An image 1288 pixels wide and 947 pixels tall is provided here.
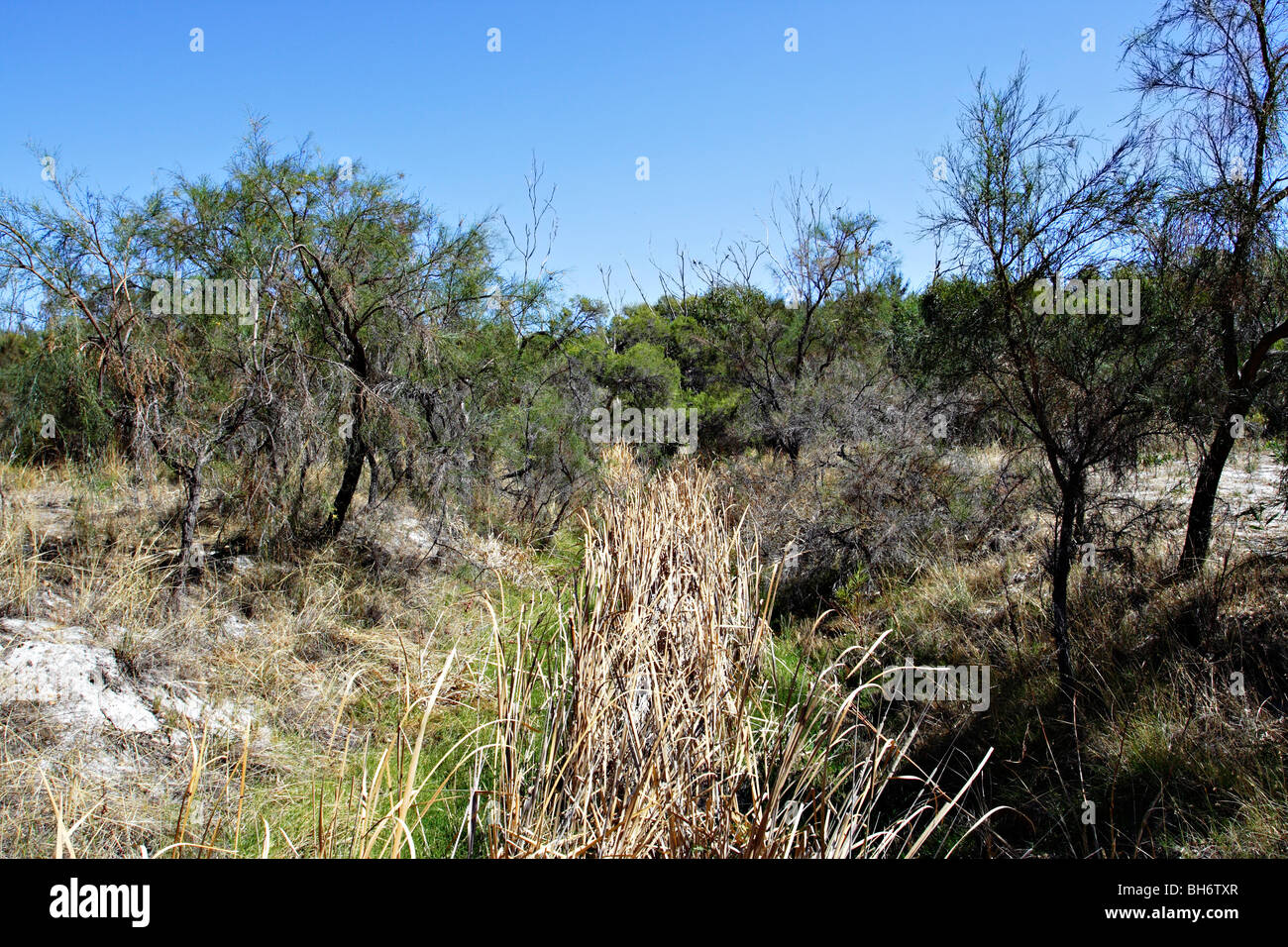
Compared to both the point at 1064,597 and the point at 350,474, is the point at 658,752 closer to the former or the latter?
the point at 1064,597

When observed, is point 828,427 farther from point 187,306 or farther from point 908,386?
point 187,306

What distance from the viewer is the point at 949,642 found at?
20.2ft

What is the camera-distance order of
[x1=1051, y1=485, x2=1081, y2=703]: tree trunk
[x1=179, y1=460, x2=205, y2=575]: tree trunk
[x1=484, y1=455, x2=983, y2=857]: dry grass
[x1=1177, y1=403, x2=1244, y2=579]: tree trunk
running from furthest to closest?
[x1=179, y1=460, x2=205, y2=575]: tree trunk
[x1=1177, y1=403, x2=1244, y2=579]: tree trunk
[x1=1051, y1=485, x2=1081, y2=703]: tree trunk
[x1=484, y1=455, x2=983, y2=857]: dry grass

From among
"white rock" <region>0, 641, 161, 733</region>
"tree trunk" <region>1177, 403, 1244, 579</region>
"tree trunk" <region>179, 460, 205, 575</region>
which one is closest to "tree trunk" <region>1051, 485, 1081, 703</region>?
"tree trunk" <region>1177, 403, 1244, 579</region>

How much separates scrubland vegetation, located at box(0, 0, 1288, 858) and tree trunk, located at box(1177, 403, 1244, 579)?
28mm

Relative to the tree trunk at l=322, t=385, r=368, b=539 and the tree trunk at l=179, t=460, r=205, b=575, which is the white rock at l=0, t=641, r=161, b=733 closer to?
the tree trunk at l=179, t=460, r=205, b=575

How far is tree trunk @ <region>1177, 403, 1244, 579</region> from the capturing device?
5.10m

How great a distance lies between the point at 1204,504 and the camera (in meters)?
5.33

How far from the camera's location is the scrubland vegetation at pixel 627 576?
2717mm

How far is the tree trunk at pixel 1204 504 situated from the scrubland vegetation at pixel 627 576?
0.03 metres

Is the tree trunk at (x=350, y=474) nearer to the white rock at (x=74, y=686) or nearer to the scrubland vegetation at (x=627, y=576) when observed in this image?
the scrubland vegetation at (x=627, y=576)

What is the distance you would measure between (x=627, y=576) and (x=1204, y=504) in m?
4.62
